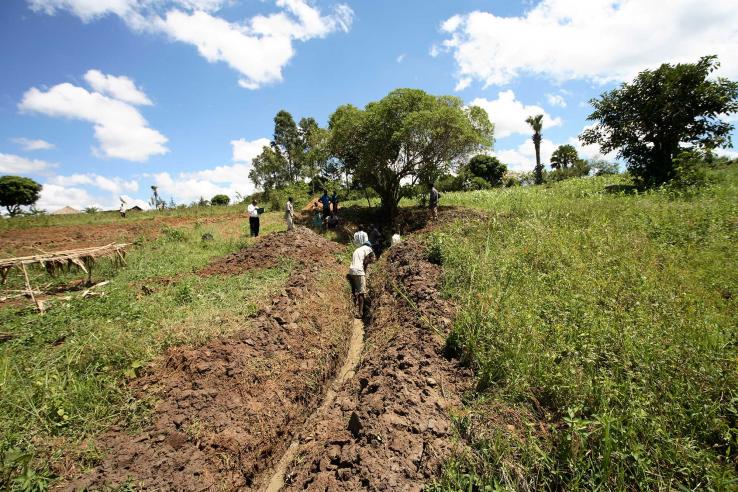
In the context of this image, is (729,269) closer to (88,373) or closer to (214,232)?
(88,373)

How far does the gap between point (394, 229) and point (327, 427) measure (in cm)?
1148

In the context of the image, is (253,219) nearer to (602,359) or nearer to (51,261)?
(51,261)

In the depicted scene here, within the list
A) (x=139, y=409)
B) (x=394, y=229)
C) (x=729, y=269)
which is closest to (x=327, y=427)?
(x=139, y=409)

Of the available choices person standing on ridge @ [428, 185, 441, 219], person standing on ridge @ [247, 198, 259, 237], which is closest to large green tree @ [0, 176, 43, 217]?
person standing on ridge @ [247, 198, 259, 237]

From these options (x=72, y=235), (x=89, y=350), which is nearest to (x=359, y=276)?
(x=89, y=350)

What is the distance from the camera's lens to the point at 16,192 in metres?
40.5

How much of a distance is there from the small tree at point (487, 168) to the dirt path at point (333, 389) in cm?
4394

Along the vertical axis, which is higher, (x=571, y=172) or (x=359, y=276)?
(x=571, y=172)

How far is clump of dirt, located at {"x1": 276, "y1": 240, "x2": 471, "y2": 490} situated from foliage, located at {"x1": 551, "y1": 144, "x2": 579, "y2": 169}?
48.7m

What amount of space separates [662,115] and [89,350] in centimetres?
1889

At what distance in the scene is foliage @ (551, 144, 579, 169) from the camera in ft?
151

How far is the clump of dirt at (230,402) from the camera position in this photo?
11.5ft

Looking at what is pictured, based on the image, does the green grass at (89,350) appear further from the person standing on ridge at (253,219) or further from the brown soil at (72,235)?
the brown soil at (72,235)

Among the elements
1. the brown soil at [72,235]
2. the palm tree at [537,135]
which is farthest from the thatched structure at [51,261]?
the palm tree at [537,135]
